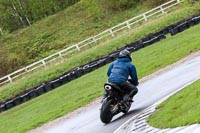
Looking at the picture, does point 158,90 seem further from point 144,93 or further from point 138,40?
point 138,40

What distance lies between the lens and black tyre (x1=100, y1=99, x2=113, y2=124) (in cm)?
1288

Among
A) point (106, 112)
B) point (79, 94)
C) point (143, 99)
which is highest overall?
point (106, 112)

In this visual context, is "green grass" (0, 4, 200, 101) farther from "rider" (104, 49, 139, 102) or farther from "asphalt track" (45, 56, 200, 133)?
"rider" (104, 49, 139, 102)

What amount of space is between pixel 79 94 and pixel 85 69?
895cm

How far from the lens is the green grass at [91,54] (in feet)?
114

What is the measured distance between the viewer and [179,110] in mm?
10484

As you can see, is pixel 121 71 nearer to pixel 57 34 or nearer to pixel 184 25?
pixel 184 25

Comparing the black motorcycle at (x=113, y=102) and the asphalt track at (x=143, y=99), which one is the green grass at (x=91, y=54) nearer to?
the asphalt track at (x=143, y=99)

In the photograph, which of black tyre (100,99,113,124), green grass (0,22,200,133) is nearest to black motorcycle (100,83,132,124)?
black tyre (100,99,113,124)

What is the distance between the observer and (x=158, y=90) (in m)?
15.4

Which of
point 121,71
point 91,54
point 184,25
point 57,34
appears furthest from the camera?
point 57,34

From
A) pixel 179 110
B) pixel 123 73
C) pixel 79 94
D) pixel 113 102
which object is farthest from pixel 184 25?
pixel 179 110

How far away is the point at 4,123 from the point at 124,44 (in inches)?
640

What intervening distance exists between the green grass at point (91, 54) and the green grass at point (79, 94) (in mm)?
6592
